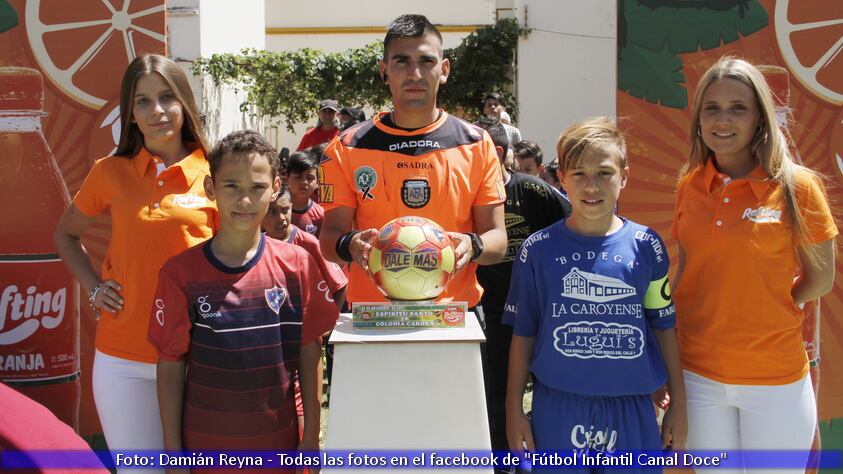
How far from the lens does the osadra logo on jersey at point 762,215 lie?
2781 millimetres

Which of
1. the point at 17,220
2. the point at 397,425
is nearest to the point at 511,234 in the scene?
the point at 397,425

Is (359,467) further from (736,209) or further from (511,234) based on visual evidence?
(511,234)

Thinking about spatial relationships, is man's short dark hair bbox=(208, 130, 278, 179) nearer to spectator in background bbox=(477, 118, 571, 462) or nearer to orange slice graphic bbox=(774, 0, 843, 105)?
spectator in background bbox=(477, 118, 571, 462)

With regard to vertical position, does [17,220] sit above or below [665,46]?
below

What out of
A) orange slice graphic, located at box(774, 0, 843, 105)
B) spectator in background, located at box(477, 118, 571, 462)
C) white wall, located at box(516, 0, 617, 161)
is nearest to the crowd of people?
spectator in background, located at box(477, 118, 571, 462)

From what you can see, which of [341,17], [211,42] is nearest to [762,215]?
[211,42]

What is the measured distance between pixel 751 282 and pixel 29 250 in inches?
145

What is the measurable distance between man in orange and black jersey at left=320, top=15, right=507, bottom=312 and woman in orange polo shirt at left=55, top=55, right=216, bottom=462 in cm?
56

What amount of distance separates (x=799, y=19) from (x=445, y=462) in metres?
3.46

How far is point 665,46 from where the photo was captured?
14.4 feet

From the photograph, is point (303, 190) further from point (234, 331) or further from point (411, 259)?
point (411, 259)

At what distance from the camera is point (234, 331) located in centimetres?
255

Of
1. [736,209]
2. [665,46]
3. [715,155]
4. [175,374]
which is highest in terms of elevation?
[665,46]

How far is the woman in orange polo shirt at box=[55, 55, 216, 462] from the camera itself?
286 centimetres
